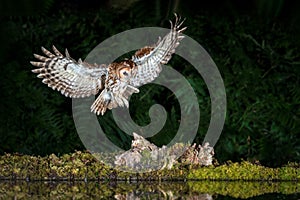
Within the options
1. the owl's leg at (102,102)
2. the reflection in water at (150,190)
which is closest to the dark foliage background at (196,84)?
the owl's leg at (102,102)

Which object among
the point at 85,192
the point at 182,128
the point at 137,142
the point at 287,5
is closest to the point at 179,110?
the point at 182,128

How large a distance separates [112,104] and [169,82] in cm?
31

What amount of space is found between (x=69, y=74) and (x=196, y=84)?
569 millimetres

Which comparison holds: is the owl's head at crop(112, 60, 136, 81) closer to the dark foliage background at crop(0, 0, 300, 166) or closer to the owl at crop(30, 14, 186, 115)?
the owl at crop(30, 14, 186, 115)

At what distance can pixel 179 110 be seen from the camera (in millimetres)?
2740

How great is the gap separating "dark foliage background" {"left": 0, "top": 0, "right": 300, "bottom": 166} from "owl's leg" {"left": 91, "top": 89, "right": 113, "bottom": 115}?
0.47ft

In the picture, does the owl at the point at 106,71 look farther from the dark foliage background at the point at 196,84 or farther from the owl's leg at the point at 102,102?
the dark foliage background at the point at 196,84

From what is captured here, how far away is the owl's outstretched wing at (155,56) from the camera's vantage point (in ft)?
7.97

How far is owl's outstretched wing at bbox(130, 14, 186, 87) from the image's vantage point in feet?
7.97

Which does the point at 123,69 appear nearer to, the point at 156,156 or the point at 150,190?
the point at 156,156

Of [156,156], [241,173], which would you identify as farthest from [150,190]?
[241,173]

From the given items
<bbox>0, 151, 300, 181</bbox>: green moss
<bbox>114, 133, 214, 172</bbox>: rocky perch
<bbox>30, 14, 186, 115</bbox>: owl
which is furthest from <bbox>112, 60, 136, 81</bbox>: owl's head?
<bbox>0, 151, 300, 181</bbox>: green moss

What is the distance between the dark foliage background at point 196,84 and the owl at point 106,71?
0.24m

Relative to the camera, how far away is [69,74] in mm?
2443
